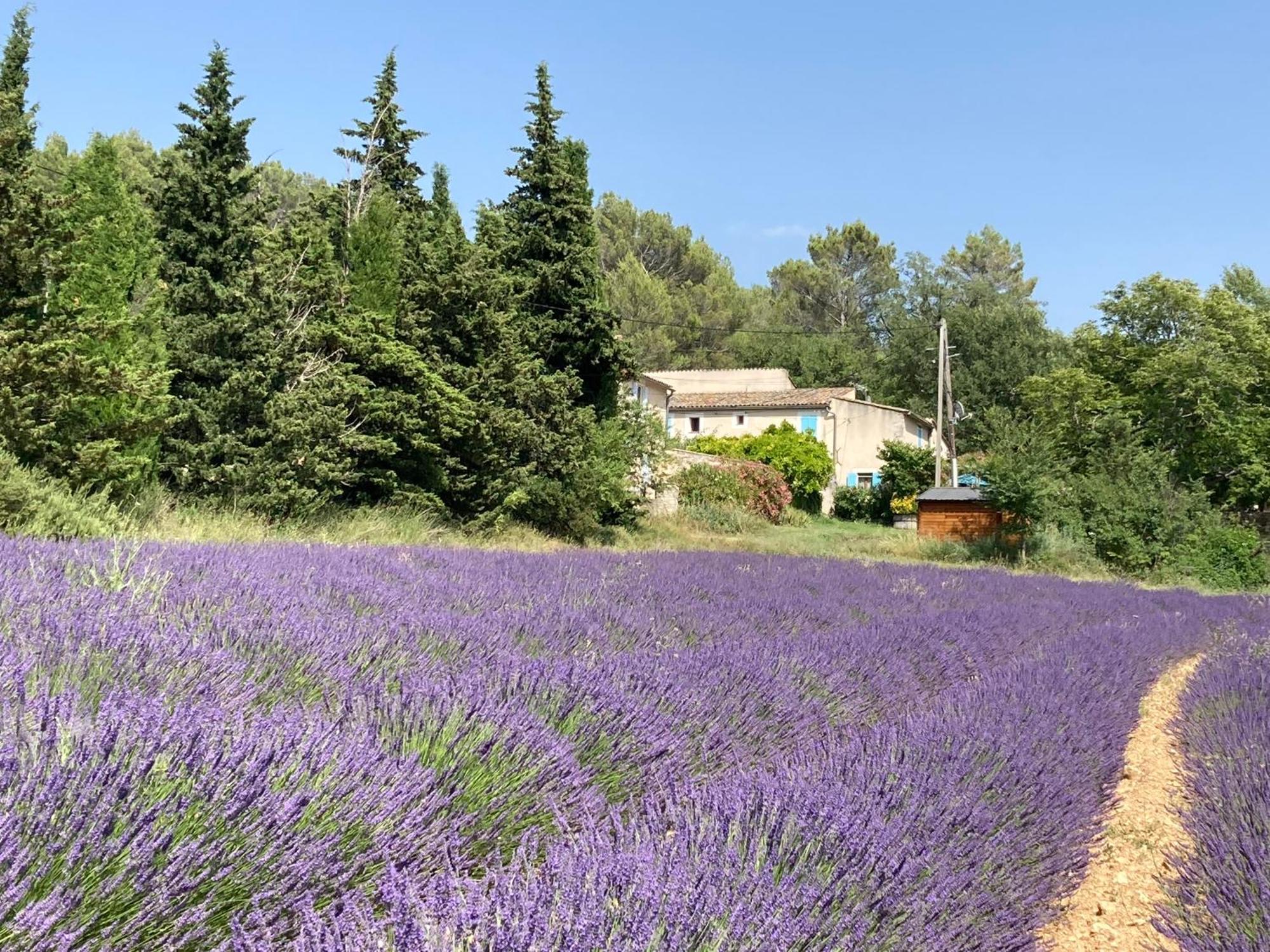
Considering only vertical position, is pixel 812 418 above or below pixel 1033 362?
below

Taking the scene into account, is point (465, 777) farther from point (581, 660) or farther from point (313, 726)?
point (581, 660)

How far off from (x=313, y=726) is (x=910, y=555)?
20101 mm

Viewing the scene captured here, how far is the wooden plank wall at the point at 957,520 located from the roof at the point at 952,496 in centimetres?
5

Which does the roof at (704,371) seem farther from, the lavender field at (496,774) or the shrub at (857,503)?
the lavender field at (496,774)

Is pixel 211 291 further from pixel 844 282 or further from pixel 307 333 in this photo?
pixel 844 282

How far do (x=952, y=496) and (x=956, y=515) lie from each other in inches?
20.2

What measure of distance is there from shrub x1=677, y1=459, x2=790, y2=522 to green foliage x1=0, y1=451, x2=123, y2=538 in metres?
19.2

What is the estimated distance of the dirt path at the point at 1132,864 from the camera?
291 cm

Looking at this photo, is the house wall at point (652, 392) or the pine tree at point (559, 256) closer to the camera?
the pine tree at point (559, 256)

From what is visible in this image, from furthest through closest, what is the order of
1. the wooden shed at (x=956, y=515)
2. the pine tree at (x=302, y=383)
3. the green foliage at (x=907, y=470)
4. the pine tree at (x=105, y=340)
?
the green foliage at (x=907, y=470)
the wooden shed at (x=956, y=515)
the pine tree at (x=302, y=383)
the pine tree at (x=105, y=340)

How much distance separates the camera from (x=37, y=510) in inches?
319

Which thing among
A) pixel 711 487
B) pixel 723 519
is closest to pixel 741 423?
pixel 711 487

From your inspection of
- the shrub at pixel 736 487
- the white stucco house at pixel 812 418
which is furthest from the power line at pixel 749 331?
the shrub at pixel 736 487

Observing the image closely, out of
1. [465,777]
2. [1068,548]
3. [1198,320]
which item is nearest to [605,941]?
[465,777]
